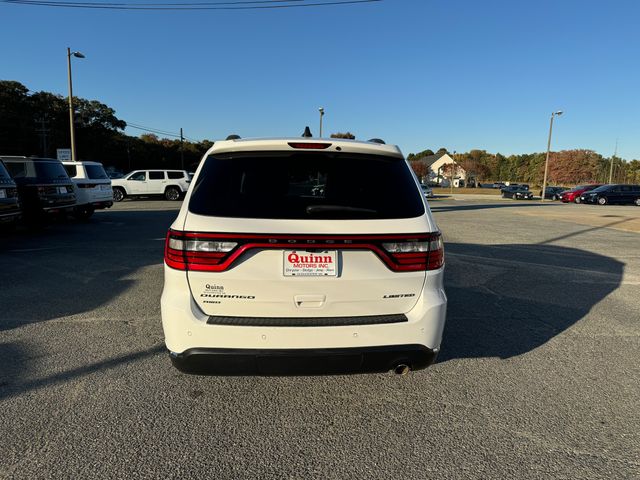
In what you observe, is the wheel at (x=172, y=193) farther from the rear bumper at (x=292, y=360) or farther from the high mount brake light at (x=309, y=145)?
the rear bumper at (x=292, y=360)

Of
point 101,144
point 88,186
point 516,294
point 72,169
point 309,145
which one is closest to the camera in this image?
point 309,145

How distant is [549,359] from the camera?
3.89 m

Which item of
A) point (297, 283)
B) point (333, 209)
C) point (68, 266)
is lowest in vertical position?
point (68, 266)

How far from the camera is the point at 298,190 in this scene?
10.0 ft

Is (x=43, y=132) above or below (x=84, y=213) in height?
above

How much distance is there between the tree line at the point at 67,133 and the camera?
4762cm

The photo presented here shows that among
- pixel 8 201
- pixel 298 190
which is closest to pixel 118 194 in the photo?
pixel 8 201

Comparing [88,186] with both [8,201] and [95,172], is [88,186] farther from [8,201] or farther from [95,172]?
[8,201]

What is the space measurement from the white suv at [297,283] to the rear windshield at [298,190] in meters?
0.01

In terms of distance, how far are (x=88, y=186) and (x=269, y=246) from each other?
13.8 metres

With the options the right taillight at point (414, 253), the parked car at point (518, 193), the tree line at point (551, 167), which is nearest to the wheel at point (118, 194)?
the right taillight at point (414, 253)

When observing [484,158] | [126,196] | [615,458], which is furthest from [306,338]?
[484,158]

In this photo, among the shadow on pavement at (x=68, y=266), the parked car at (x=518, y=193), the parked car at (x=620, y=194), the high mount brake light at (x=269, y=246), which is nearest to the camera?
the high mount brake light at (x=269, y=246)

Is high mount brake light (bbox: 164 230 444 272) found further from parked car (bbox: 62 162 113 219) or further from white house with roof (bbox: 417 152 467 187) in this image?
white house with roof (bbox: 417 152 467 187)
